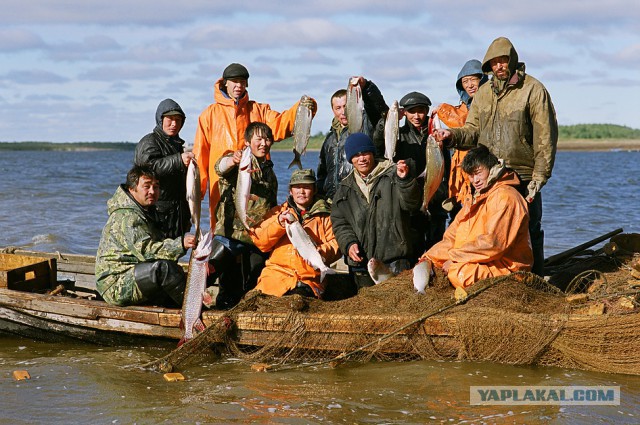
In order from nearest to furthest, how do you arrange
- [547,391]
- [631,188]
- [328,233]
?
[547,391]
[328,233]
[631,188]

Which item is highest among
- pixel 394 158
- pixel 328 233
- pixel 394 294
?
pixel 394 158

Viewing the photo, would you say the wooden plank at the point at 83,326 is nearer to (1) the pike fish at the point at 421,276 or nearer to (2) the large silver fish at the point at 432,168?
(1) the pike fish at the point at 421,276

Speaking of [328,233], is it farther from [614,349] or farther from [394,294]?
[614,349]

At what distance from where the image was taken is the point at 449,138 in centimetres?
811

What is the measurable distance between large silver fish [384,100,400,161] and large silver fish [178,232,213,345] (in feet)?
6.13

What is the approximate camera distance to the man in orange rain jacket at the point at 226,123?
8.87 metres

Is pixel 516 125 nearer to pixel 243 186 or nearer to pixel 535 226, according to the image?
pixel 535 226

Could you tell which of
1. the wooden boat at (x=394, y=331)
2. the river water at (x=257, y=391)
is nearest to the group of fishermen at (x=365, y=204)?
the wooden boat at (x=394, y=331)

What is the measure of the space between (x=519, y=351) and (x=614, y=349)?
2.58ft

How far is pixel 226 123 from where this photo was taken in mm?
8953

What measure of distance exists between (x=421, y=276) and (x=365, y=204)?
34.9 inches

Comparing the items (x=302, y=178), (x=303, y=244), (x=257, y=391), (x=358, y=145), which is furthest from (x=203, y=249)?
(x=358, y=145)

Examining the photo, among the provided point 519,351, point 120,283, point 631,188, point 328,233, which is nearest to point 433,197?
point 328,233

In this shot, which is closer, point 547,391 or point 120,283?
point 547,391
